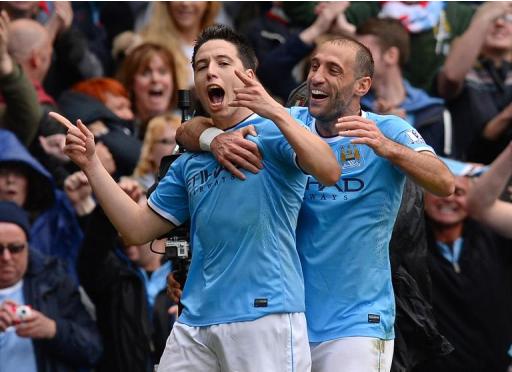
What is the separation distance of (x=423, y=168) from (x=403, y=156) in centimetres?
12

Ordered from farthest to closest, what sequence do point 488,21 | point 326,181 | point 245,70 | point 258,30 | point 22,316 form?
point 258,30
point 488,21
point 22,316
point 245,70
point 326,181

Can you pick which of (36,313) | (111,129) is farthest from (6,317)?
(111,129)

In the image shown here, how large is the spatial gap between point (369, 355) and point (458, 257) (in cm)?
301

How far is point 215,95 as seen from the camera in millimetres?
6824

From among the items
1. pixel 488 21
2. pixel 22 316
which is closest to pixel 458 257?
pixel 488 21

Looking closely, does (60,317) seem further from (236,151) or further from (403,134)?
(403,134)

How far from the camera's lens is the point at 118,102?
36.2 ft

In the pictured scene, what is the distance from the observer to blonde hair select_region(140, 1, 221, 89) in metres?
11.7

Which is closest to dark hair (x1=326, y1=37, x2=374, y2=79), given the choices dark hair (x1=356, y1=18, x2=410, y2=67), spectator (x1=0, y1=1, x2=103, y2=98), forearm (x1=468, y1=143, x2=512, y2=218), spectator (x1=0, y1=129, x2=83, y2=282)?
forearm (x1=468, y1=143, x2=512, y2=218)

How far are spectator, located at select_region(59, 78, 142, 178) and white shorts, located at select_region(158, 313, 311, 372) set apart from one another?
3.82 m

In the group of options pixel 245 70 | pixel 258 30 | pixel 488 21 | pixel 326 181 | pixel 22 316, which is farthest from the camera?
pixel 258 30

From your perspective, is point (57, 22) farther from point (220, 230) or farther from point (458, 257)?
point (220, 230)

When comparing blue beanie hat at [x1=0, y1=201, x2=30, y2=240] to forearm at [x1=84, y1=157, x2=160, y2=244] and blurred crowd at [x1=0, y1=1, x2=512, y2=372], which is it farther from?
forearm at [x1=84, y1=157, x2=160, y2=244]

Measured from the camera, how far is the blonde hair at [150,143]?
1041 cm
